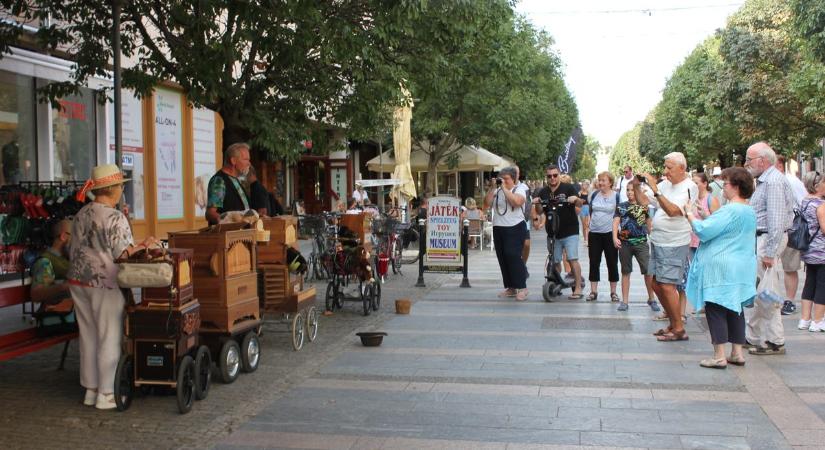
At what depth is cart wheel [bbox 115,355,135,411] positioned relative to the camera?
5844 millimetres

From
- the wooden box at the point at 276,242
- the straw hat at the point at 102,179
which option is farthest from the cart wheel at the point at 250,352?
the straw hat at the point at 102,179

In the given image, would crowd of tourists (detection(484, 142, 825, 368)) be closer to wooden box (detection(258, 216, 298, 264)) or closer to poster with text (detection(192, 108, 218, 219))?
wooden box (detection(258, 216, 298, 264))

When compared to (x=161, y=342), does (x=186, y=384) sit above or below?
below

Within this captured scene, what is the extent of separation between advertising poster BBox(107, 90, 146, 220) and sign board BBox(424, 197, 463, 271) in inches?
257

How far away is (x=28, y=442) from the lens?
527cm

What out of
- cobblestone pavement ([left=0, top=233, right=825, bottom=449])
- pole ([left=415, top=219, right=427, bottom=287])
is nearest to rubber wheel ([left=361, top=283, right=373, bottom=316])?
cobblestone pavement ([left=0, top=233, right=825, bottom=449])

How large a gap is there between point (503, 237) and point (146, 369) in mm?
6822

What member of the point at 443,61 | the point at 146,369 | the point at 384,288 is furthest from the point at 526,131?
the point at 146,369

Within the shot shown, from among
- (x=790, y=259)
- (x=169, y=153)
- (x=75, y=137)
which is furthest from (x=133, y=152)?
(x=790, y=259)

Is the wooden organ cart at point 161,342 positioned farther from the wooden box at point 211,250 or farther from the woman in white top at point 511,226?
the woman in white top at point 511,226

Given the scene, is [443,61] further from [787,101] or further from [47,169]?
[787,101]

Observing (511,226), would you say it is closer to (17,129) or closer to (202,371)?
(202,371)

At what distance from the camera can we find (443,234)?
1405 centimetres

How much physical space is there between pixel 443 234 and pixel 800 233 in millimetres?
5987
